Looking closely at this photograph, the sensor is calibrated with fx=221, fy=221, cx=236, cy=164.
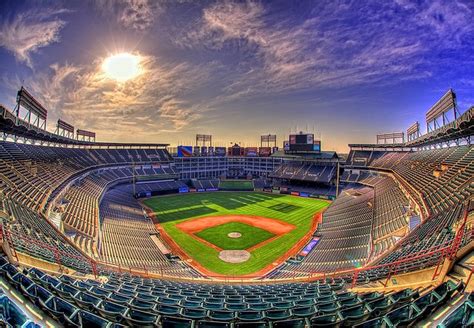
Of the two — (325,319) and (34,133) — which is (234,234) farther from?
(34,133)

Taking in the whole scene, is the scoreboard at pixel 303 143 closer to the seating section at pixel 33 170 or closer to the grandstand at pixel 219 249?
the grandstand at pixel 219 249

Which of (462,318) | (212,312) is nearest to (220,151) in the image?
(212,312)

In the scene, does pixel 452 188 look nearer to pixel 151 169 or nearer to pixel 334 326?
pixel 334 326

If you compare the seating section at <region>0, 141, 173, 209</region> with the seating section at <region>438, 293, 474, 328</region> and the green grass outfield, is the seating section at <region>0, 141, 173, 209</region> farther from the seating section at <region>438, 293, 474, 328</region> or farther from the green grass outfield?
the seating section at <region>438, 293, 474, 328</region>

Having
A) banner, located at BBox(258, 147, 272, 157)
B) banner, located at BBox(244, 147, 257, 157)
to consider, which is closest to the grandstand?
banner, located at BBox(258, 147, 272, 157)

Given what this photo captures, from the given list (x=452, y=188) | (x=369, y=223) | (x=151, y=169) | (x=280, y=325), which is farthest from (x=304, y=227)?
(x=151, y=169)

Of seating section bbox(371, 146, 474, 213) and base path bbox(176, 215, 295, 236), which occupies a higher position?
seating section bbox(371, 146, 474, 213)

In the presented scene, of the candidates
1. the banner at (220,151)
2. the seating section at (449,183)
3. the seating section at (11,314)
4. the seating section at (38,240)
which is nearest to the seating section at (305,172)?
the banner at (220,151)
